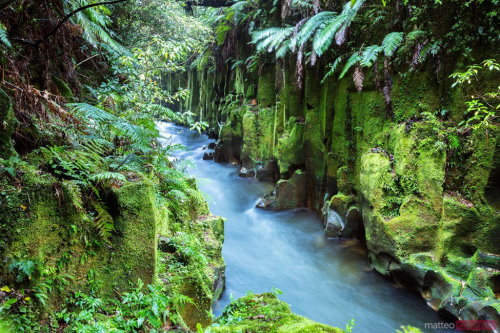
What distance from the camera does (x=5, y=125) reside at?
2.28 metres

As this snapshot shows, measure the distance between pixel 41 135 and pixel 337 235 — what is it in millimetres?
6104

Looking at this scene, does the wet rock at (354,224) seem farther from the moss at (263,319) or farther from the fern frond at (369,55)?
the moss at (263,319)

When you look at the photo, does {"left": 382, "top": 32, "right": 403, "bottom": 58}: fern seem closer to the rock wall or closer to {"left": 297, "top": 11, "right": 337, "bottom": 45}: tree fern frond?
{"left": 297, "top": 11, "right": 337, "bottom": 45}: tree fern frond

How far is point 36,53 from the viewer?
3803mm

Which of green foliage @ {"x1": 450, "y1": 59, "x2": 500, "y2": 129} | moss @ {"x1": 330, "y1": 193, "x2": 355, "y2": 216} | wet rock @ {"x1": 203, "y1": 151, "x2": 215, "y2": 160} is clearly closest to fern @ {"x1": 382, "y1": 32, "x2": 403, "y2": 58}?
green foliage @ {"x1": 450, "y1": 59, "x2": 500, "y2": 129}

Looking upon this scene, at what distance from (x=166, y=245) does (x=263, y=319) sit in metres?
1.75

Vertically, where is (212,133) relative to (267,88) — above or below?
below

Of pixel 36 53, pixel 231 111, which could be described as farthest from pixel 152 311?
pixel 231 111

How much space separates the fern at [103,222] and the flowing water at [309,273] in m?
1.37

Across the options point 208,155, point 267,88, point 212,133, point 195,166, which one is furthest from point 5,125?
point 212,133

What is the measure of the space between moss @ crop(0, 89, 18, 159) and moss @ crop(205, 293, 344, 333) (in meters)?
2.12

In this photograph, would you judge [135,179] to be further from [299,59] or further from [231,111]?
[231,111]

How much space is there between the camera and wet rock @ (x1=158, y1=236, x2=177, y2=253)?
340 cm

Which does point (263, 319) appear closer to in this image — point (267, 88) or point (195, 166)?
point (195, 166)
